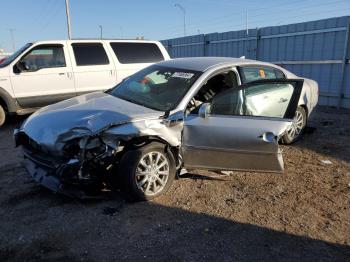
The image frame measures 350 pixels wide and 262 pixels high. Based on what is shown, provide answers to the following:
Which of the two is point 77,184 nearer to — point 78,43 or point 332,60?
point 78,43

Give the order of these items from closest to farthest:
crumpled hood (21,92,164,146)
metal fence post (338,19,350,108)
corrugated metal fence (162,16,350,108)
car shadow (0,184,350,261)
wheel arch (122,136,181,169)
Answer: car shadow (0,184,350,261), crumpled hood (21,92,164,146), wheel arch (122,136,181,169), metal fence post (338,19,350,108), corrugated metal fence (162,16,350,108)

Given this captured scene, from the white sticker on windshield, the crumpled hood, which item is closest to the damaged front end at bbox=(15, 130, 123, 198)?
the crumpled hood

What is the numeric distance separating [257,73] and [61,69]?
4.96m

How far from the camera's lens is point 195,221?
382cm

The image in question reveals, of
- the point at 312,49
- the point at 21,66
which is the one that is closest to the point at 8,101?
the point at 21,66

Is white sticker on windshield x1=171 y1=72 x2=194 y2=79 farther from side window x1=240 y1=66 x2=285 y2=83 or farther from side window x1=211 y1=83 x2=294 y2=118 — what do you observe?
side window x1=240 y1=66 x2=285 y2=83

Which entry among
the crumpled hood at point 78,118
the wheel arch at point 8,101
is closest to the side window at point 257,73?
the crumpled hood at point 78,118

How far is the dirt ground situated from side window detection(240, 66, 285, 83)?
142 centimetres

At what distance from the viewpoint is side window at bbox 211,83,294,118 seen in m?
4.50

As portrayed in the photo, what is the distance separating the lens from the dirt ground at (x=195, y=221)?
3.26 meters

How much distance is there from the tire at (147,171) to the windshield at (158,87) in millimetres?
592

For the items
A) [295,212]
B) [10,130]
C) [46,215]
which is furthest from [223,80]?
[10,130]

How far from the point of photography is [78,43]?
28.6 feet

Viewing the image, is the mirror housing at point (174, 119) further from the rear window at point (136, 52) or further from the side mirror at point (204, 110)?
the rear window at point (136, 52)
